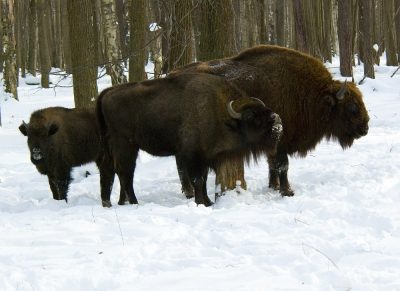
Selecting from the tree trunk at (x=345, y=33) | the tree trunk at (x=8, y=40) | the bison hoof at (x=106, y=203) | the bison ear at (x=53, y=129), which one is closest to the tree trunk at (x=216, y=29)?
the bison ear at (x=53, y=129)

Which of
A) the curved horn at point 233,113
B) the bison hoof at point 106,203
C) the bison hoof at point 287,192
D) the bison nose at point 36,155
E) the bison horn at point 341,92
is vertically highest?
the bison horn at point 341,92

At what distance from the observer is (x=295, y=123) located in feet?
23.0

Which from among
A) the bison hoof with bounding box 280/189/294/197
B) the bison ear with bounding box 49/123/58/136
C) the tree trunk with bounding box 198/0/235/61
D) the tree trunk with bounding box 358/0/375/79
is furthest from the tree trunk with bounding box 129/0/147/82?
the tree trunk with bounding box 358/0/375/79

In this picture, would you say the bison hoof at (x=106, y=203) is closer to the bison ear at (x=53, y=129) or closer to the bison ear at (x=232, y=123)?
the bison ear at (x=53, y=129)

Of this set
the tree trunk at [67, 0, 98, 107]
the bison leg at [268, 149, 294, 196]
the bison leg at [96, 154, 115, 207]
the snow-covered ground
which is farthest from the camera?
the tree trunk at [67, 0, 98, 107]

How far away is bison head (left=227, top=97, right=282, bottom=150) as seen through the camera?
252 inches

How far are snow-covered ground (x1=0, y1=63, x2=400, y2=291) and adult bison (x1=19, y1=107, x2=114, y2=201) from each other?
12.6 inches

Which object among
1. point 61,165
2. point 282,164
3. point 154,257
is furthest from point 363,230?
point 61,165

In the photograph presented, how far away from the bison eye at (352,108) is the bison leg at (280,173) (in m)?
0.96

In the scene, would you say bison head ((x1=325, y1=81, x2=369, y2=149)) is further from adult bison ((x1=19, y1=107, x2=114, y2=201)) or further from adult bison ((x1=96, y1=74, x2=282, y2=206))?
adult bison ((x1=19, y1=107, x2=114, y2=201))

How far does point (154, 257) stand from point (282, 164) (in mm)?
3312

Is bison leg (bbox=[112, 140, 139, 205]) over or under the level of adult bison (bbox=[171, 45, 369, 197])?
under

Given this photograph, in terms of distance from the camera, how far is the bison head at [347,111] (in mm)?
7020

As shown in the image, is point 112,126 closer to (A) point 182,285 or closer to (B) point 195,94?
(B) point 195,94
